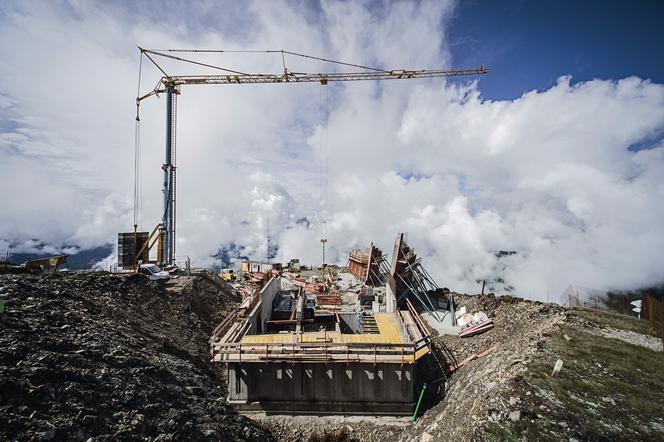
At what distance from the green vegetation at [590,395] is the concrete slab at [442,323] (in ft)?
32.8

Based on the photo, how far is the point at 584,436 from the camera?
8320 mm

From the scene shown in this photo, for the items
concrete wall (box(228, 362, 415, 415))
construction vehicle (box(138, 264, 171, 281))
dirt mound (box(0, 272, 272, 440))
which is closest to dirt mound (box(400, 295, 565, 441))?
concrete wall (box(228, 362, 415, 415))

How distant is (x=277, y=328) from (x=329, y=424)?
38.8 ft

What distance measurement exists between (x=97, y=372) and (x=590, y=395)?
17.7 m

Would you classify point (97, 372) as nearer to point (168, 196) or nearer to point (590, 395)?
point (590, 395)

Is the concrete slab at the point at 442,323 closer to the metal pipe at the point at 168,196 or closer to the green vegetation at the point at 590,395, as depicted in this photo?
the green vegetation at the point at 590,395

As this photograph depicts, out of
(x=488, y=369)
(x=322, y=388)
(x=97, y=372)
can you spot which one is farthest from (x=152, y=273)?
(x=488, y=369)

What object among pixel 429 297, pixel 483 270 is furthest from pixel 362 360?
pixel 483 270

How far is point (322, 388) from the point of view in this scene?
616 inches

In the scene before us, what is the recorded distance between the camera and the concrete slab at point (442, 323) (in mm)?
23973

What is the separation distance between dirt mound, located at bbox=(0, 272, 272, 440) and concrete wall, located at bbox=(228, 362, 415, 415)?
1.96 m

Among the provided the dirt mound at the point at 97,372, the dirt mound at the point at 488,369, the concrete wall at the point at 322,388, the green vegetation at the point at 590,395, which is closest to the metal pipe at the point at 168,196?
the dirt mound at the point at 97,372

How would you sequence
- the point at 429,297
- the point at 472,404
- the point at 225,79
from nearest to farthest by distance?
the point at 472,404 → the point at 429,297 → the point at 225,79

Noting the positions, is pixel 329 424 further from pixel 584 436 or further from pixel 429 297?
pixel 429 297
